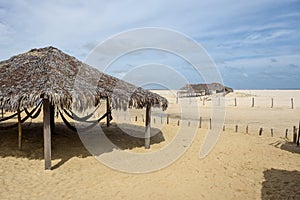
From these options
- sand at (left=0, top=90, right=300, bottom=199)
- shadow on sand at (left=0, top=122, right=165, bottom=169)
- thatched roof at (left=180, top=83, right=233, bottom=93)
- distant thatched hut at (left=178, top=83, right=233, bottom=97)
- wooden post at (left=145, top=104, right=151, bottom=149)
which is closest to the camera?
sand at (left=0, top=90, right=300, bottom=199)

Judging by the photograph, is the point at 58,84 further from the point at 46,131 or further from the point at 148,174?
the point at 148,174

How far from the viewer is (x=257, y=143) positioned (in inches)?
362

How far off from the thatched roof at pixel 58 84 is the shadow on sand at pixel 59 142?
58.0 inches

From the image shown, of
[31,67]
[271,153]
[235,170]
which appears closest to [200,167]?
[235,170]

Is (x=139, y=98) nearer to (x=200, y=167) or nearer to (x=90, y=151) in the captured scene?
(x=90, y=151)

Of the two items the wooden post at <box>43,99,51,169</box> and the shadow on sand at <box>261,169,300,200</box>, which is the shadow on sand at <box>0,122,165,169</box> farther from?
the shadow on sand at <box>261,169,300,200</box>

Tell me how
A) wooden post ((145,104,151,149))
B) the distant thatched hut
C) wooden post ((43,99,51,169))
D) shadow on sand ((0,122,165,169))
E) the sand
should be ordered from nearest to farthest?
the sand < wooden post ((43,99,51,169)) < shadow on sand ((0,122,165,169)) < wooden post ((145,104,151,149)) < the distant thatched hut

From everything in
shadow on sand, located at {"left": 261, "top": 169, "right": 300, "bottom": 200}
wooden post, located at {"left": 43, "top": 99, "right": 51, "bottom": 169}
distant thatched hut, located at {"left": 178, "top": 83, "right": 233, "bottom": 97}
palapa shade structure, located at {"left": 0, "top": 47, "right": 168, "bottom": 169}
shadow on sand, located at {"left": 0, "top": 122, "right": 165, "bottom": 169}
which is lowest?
shadow on sand, located at {"left": 261, "top": 169, "right": 300, "bottom": 200}

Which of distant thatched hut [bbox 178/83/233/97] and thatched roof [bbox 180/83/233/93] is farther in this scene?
thatched roof [bbox 180/83/233/93]

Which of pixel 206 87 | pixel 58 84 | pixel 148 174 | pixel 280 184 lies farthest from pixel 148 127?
pixel 206 87

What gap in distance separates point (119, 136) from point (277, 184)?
5376 mm

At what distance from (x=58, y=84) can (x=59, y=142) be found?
8.22 feet

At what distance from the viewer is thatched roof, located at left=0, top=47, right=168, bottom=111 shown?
5559 mm

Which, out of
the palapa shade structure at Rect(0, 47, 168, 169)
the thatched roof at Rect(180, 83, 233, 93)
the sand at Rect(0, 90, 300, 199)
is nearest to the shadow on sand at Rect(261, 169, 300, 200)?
the sand at Rect(0, 90, 300, 199)
